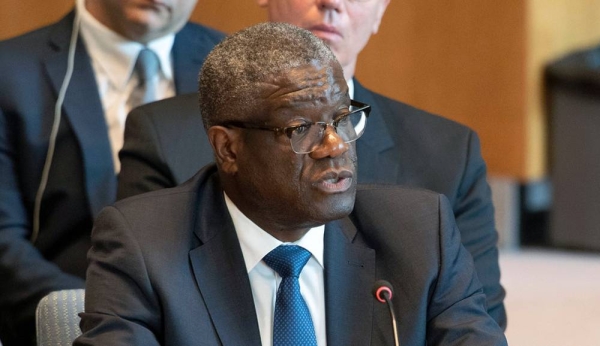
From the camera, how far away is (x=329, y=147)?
6.14ft

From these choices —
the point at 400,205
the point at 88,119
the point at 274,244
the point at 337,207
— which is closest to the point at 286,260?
the point at 274,244

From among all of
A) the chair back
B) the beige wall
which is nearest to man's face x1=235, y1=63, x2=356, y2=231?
the chair back

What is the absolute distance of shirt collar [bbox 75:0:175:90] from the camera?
123 inches

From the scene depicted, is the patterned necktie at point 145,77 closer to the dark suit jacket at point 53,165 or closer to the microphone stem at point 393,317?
the dark suit jacket at point 53,165

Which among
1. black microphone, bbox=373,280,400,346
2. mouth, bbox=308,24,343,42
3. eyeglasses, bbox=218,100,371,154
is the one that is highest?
mouth, bbox=308,24,343,42

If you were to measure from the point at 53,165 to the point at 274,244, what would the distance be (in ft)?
4.04

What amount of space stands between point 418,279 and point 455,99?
315cm

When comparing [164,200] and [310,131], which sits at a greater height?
[310,131]

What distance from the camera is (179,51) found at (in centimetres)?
318

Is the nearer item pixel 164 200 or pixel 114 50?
pixel 164 200

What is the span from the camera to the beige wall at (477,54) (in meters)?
4.83

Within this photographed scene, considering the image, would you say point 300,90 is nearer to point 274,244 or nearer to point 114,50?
point 274,244

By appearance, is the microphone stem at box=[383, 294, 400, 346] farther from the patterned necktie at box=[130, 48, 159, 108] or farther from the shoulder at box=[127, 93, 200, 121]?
the patterned necktie at box=[130, 48, 159, 108]

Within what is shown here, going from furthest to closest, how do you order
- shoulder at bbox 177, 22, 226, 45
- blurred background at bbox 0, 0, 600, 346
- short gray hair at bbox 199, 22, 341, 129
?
blurred background at bbox 0, 0, 600, 346, shoulder at bbox 177, 22, 226, 45, short gray hair at bbox 199, 22, 341, 129
